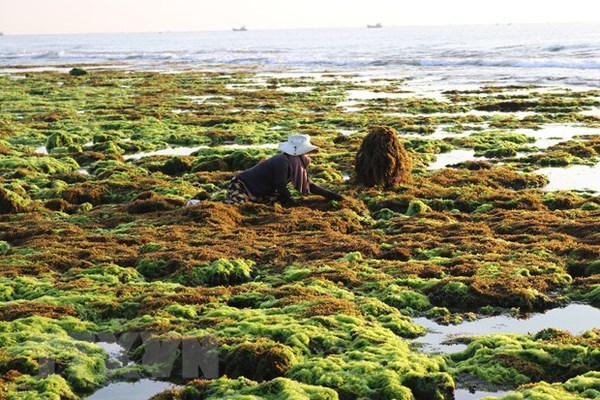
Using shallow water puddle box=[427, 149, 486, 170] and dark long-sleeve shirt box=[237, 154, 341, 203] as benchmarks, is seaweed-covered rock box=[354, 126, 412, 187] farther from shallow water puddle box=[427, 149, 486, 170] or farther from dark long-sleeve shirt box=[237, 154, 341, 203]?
shallow water puddle box=[427, 149, 486, 170]

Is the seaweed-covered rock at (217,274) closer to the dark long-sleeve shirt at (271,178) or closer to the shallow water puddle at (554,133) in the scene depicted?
the dark long-sleeve shirt at (271,178)

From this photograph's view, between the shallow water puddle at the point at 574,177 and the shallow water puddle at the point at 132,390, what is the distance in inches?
377

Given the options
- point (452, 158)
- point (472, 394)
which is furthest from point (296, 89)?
point (472, 394)

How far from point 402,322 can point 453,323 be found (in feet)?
1.78

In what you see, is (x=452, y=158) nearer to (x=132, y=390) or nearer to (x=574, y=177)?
(x=574, y=177)

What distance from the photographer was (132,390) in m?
6.04

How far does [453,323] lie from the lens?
7.40 m

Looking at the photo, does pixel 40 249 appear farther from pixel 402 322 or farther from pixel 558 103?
pixel 558 103

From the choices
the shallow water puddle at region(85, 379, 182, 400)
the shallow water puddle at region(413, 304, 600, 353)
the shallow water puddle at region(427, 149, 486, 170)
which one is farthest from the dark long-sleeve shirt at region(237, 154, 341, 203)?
the shallow water puddle at region(85, 379, 182, 400)

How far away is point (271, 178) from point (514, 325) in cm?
587

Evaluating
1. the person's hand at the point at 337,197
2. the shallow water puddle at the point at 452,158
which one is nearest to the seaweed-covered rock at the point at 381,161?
the person's hand at the point at 337,197

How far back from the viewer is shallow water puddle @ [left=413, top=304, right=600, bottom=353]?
7019 mm

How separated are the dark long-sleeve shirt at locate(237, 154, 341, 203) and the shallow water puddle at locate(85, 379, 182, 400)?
6302mm

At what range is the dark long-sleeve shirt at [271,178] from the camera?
12.2 meters
